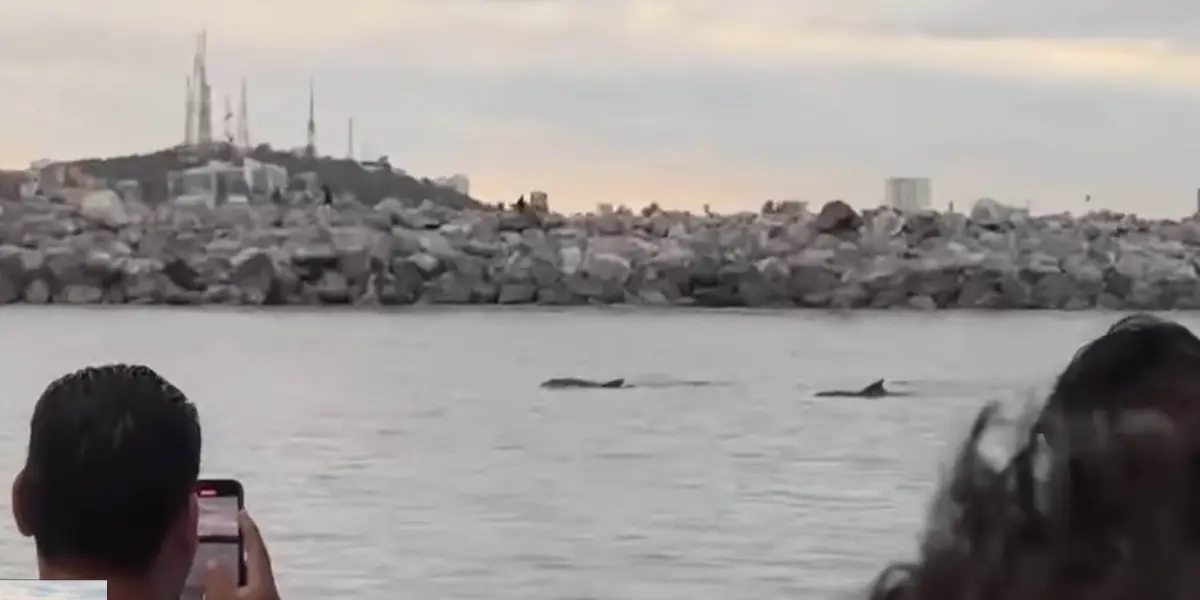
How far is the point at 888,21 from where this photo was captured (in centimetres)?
382

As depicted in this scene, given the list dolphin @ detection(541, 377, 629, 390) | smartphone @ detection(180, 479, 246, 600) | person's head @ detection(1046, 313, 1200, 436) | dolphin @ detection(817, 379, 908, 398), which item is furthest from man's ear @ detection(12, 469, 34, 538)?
dolphin @ detection(817, 379, 908, 398)

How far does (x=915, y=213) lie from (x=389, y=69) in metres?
1.15

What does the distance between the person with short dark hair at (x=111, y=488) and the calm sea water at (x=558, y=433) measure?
261 cm

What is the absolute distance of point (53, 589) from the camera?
2.77ft

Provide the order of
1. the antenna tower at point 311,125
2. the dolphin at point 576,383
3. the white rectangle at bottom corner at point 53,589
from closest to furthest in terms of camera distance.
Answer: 1. the white rectangle at bottom corner at point 53,589
2. the antenna tower at point 311,125
3. the dolphin at point 576,383

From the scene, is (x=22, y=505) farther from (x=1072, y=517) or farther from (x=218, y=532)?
(x=1072, y=517)

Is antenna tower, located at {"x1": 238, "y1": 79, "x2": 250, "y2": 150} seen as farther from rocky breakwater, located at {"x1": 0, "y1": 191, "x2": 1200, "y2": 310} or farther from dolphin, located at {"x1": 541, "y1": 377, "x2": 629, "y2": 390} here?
dolphin, located at {"x1": 541, "y1": 377, "x2": 629, "y2": 390}

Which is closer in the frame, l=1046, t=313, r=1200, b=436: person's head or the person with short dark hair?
l=1046, t=313, r=1200, b=436: person's head

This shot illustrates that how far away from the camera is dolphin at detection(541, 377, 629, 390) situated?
186 inches

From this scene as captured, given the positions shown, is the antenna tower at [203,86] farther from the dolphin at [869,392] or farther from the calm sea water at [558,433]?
the dolphin at [869,392]

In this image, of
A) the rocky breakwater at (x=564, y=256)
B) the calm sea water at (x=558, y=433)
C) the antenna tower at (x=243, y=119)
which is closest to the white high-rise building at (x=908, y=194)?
the rocky breakwater at (x=564, y=256)

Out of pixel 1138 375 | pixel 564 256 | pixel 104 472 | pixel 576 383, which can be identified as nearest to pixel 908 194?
pixel 564 256

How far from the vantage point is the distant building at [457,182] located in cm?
383

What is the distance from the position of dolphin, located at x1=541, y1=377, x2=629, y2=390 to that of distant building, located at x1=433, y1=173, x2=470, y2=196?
3.23 feet
